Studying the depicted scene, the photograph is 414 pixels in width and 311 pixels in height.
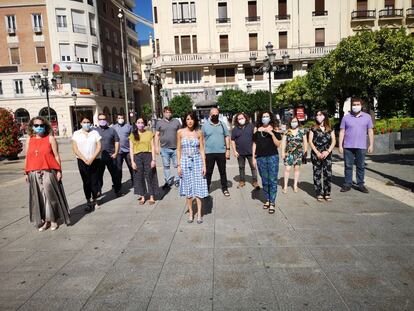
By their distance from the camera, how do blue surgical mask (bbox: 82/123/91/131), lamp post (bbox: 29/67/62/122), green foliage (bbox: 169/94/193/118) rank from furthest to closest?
green foliage (bbox: 169/94/193/118), lamp post (bbox: 29/67/62/122), blue surgical mask (bbox: 82/123/91/131)

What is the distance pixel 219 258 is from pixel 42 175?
3177 millimetres

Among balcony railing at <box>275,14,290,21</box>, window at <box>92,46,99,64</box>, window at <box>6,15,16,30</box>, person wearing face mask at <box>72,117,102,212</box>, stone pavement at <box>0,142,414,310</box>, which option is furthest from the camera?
Answer: window at <box>92,46,99,64</box>

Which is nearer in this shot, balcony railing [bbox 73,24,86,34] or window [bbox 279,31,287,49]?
window [bbox 279,31,287,49]

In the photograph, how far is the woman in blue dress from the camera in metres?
5.14

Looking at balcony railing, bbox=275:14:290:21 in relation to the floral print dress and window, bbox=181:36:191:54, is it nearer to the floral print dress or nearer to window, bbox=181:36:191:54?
window, bbox=181:36:191:54

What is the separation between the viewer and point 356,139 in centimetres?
666

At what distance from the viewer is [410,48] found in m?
16.3

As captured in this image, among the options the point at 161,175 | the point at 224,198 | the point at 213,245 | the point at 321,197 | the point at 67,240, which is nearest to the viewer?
the point at 213,245

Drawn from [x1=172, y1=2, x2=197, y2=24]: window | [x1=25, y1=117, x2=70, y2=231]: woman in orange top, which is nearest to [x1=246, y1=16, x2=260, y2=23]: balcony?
[x1=172, y1=2, x2=197, y2=24]: window

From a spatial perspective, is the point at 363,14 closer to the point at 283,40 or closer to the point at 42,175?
the point at 283,40

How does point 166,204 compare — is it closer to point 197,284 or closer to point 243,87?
point 197,284

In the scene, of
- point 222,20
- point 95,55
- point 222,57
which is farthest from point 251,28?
point 95,55

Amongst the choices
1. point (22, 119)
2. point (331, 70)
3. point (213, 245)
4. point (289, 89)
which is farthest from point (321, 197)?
point (22, 119)

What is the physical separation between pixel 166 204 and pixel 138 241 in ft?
6.24
